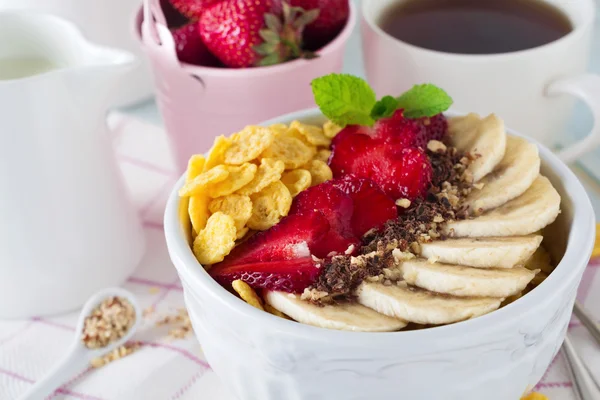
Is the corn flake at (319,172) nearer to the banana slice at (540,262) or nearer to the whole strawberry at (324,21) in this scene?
the banana slice at (540,262)

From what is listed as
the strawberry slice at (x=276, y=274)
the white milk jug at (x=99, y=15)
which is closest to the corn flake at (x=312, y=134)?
the strawberry slice at (x=276, y=274)

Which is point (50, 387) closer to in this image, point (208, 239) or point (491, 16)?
point (208, 239)

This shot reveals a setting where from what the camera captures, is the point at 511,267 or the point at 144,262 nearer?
the point at 511,267

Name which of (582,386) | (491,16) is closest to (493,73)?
(491,16)

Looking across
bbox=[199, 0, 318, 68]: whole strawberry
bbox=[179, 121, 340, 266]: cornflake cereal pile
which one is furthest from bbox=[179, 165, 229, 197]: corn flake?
Answer: bbox=[199, 0, 318, 68]: whole strawberry

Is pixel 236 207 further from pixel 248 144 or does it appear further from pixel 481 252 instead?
pixel 481 252

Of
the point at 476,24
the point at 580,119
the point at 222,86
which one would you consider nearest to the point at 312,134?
the point at 222,86
